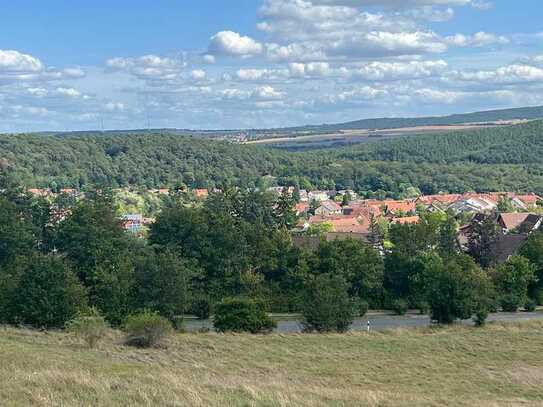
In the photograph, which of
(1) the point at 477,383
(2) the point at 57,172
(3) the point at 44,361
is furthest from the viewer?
(2) the point at 57,172

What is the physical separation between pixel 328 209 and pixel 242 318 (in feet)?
226

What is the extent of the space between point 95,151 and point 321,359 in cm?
11395

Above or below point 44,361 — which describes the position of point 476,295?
below

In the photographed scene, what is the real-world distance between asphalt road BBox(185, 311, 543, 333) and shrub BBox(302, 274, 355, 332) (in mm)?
1341

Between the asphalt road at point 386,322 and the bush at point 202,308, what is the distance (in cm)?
73

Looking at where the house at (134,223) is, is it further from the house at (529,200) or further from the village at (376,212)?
the house at (529,200)

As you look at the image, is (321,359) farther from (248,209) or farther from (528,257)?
(248,209)

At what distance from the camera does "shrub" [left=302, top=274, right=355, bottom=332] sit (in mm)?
31219

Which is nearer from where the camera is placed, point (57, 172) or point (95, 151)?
point (57, 172)

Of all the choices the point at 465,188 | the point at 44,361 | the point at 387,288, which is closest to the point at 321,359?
the point at 44,361

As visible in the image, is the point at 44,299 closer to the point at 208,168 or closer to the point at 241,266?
the point at 241,266

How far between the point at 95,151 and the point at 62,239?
93.0 metres

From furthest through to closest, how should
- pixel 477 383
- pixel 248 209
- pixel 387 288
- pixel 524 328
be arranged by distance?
1. pixel 248 209
2. pixel 387 288
3. pixel 524 328
4. pixel 477 383

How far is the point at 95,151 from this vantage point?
13350 cm
